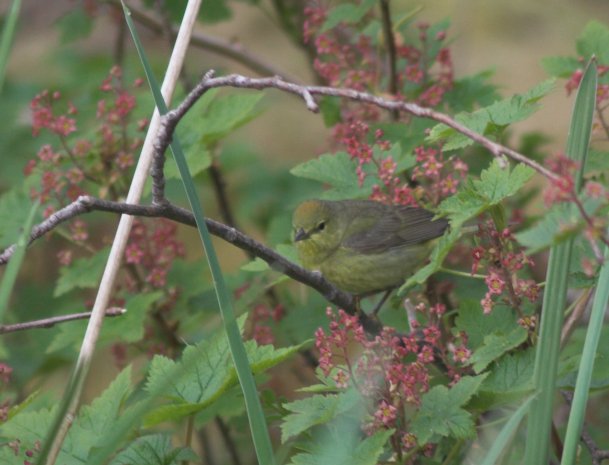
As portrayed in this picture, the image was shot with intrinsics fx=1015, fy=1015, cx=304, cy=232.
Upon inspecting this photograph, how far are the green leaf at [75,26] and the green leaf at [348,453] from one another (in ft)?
8.93

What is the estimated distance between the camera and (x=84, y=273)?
3098 millimetres

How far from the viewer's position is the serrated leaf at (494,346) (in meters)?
1.99

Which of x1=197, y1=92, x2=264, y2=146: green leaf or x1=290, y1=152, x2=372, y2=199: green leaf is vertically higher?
x1=197, y1=92, x2=264, y2=146: green leaf

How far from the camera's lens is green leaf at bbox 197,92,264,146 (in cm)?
309

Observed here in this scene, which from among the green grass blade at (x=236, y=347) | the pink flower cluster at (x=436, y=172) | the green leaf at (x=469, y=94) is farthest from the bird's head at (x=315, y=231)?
the green grass blade at (x=236, y=347)

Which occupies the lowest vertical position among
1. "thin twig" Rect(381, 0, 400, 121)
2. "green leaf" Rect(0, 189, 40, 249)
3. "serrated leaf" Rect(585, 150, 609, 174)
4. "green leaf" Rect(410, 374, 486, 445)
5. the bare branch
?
"green leaf" Rect(410, 374, 486, 445)

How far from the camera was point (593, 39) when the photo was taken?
109 inches

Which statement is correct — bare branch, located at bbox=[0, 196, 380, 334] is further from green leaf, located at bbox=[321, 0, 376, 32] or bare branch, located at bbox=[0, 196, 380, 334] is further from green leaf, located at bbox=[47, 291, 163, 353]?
green leaf, located at bbox=[321, 0, 376, 32]

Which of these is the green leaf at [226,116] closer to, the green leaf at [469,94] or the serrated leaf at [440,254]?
the green leaf at [469,94]

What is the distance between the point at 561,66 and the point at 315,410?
1418 mm

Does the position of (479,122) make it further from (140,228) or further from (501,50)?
(501,50)

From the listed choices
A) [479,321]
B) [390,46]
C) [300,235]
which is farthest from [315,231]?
[479,321]

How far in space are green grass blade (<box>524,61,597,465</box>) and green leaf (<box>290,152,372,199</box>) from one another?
1026mm

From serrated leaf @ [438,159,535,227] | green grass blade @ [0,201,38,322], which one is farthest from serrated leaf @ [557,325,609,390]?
green grass blade @ [0,201,38,322]
